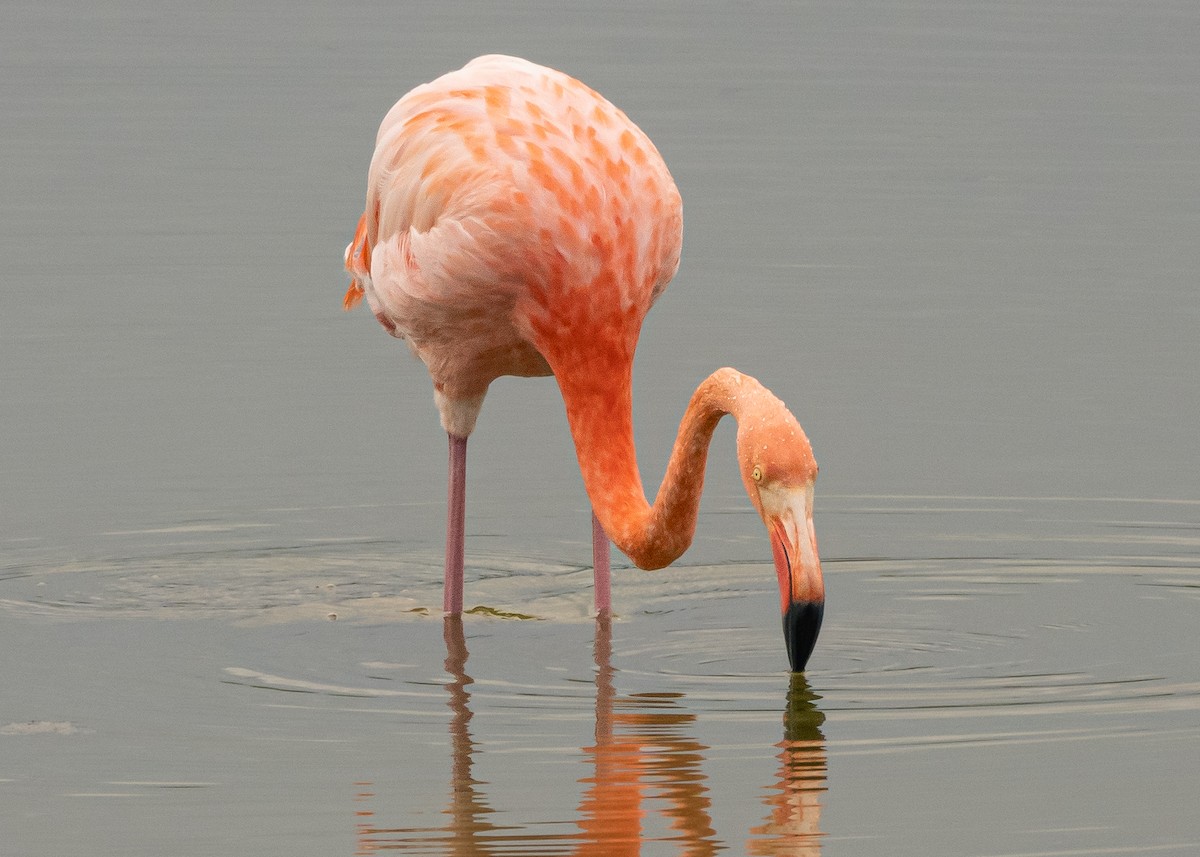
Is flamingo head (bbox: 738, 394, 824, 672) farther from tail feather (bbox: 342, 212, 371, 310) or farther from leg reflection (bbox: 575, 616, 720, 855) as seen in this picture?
tail feather (bbox: 342, 212, 371, 310)

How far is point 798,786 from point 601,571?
231cm

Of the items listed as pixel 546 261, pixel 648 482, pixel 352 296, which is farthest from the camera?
pixel 648 482

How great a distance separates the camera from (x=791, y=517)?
24.6 ft

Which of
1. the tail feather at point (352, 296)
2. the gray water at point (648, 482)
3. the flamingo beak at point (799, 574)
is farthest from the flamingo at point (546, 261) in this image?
the tail feather at point (352, 296)

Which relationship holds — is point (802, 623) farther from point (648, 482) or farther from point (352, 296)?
point (352, 296)

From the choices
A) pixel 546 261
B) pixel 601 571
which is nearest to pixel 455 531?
pixel 601 571

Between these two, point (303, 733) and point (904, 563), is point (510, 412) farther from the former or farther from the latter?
point (303, 733)

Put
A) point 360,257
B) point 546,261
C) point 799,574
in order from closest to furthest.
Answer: point 799,574 < point 546,261 < point 360,257

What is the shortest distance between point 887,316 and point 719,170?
3921 mm

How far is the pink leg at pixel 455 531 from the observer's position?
381 inches

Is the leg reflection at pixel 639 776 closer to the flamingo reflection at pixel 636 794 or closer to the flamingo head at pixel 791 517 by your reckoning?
the flamingo reflection at pixel 636 794

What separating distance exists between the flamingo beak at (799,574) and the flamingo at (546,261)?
0.58 metres

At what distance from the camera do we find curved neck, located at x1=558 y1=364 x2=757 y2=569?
8.15 m

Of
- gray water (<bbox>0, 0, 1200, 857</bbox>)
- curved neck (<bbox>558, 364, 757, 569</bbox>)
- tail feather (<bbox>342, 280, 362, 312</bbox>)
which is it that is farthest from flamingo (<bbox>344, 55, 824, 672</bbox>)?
tail feather (<bbox>342, 280, 362, 312</bbox>)
